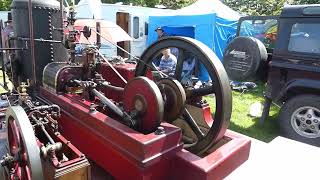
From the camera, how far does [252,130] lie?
4.48 metres

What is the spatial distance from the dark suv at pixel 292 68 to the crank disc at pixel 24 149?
346 centimetres

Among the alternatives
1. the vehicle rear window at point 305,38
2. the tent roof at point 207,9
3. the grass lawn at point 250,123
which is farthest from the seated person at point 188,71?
the tent roof at point 207,9

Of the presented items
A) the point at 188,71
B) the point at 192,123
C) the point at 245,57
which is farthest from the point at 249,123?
the point at 192,123

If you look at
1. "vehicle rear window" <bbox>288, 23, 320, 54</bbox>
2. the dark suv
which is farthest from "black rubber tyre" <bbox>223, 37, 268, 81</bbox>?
"vehicle rear window" <bbox>288, 23, 320, 54</bbox>

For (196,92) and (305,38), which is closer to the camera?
(196,92)

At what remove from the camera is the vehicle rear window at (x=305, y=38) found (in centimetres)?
394

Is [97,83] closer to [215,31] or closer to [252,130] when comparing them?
[252,130]

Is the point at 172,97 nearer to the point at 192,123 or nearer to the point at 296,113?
Result: the point at 192,123

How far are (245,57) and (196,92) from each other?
Result: 272 cm

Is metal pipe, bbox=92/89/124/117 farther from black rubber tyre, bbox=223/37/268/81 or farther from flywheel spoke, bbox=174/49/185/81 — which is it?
black rubber tyre, bbox=223/37/268/81

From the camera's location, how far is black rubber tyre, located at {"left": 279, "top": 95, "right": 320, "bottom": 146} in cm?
386

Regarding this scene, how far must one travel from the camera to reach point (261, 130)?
14.7 feet

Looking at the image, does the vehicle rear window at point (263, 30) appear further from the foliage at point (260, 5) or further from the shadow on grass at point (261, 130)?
the foliage at point (260, 5)

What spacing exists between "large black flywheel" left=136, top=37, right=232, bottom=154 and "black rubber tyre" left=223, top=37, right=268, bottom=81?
8.10 feet
